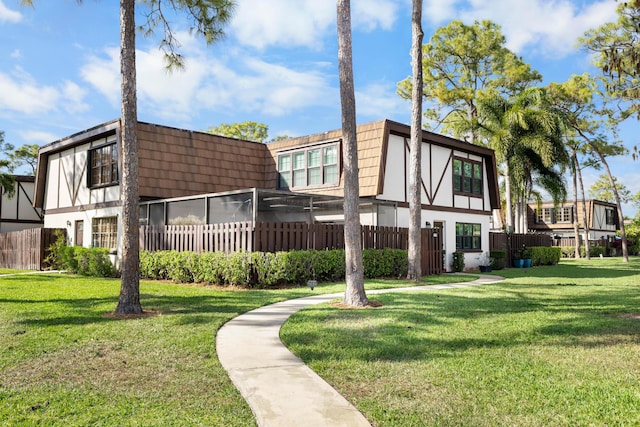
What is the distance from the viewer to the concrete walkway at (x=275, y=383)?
13.1 ft

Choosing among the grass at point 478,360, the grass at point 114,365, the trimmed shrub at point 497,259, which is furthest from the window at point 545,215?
the grass at point 114,365

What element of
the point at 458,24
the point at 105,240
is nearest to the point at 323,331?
the point at 105,240

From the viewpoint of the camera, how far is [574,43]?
89.2 ft

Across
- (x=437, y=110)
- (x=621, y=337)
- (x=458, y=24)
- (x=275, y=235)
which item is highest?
(x=458, y=24)

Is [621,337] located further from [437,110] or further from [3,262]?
[437,110]

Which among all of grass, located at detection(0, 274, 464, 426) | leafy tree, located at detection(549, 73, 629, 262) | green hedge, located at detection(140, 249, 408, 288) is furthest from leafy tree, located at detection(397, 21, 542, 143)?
grass, located at detection(0, 274, 464, 426)

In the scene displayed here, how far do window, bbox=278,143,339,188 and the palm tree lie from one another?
493 inches

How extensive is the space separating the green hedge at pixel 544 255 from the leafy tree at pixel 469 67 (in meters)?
9.39

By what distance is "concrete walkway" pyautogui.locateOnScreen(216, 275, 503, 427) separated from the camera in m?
3.98

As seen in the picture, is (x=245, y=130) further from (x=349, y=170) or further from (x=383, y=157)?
(x=349, y=170)

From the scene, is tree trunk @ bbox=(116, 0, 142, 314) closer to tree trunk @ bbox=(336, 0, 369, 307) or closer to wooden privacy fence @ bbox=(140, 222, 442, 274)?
tree trunk @ bbox=(336, 0, 369, 307)

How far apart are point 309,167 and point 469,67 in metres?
21.1

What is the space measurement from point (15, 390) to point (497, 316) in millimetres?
7188

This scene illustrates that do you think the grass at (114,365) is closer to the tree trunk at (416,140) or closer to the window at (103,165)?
the tree trunk at (416,140)
